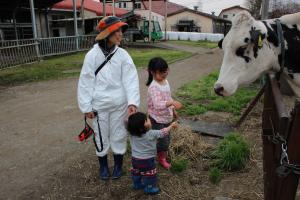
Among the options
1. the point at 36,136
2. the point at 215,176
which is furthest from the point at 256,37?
the point at 36,136

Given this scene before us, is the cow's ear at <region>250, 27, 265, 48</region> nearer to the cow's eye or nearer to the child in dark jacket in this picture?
the cow's eye

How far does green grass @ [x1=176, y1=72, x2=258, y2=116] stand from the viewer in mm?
5848

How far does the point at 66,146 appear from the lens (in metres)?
4.38

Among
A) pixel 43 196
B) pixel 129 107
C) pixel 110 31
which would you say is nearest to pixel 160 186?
pixel 129 107

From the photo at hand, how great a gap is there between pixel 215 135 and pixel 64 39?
12915 millimetres

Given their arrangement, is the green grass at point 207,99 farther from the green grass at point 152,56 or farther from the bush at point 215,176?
the green grass at point 152,56

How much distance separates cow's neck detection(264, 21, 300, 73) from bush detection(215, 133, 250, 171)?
1288 millimetres

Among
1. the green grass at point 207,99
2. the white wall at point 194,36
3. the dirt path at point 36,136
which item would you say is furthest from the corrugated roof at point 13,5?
the white wall at point 194,36

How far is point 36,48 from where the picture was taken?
1295 centimetres

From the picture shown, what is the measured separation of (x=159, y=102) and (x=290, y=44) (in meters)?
1.34

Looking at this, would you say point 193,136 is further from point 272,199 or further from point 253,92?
point 253,92

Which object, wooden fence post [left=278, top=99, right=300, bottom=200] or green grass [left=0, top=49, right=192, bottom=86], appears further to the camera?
green grass [left=0, top=49, right=192, bottom=86]

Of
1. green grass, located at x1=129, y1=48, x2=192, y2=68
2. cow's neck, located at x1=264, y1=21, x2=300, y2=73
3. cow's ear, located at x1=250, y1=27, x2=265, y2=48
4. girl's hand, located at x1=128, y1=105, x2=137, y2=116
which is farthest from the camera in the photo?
green grass, located at x1=129, y1=48, x2=192, y2=68

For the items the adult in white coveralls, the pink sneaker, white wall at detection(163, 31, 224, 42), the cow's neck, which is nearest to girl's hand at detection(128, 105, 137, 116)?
the adult in white coveralls
